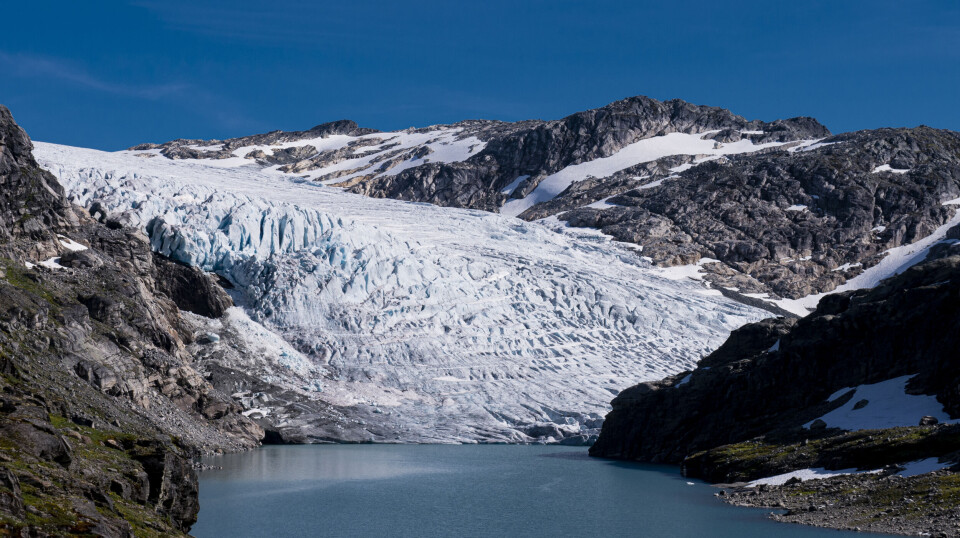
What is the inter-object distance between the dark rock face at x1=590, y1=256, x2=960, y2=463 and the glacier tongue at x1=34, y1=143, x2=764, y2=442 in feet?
69.0

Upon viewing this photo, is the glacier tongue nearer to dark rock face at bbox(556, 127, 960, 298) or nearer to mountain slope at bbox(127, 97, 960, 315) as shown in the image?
mountain slope at bbox(127, 97, 960, 315)

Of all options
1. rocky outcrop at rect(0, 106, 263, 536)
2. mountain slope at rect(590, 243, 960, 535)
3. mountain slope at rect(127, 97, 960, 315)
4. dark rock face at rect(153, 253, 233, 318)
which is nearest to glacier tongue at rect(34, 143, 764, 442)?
dark rock face at rect(153, 253, 233, 318)

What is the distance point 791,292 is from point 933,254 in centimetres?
2262

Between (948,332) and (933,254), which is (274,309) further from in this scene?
(933,254)

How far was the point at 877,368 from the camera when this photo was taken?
59406 millimetres

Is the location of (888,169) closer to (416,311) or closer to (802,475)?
(416,311)

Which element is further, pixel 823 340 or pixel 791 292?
pixel 791 292

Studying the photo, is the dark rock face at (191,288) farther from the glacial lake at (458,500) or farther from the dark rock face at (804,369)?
the dark rock face at (804,369)

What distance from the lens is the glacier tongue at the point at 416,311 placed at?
9306 centimetres

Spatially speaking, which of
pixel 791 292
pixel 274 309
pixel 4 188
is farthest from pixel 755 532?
pixel 791 292

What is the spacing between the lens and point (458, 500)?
48.9m

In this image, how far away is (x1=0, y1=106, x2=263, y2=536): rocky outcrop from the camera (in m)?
23.3

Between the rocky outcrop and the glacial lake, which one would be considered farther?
the glacial lake

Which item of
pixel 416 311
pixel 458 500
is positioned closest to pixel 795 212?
pixel 416 311
